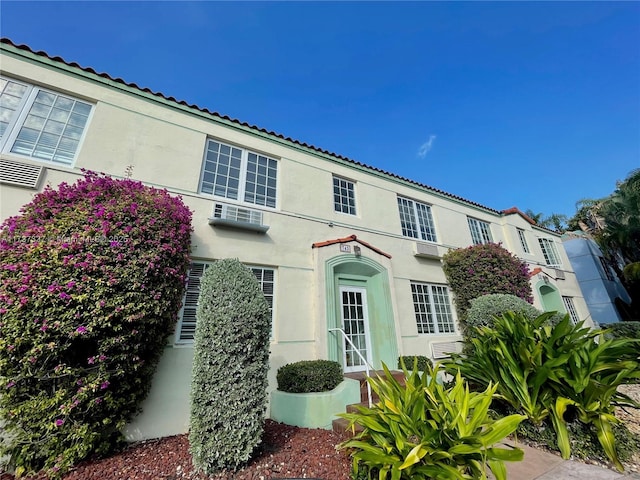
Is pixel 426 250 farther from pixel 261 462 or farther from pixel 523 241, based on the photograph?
pixel 523 241

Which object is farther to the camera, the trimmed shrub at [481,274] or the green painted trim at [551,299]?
the green painted trim at [551,299]

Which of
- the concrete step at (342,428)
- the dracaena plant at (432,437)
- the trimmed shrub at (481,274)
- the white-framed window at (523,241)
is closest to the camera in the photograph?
the dracaena plant at (432,437)

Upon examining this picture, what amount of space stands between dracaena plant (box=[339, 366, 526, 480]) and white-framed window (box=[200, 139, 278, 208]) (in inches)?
216

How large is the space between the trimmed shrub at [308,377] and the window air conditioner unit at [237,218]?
3.24 meters

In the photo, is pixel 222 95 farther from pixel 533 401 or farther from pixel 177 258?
pixel 533 401

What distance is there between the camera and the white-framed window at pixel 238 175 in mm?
6445

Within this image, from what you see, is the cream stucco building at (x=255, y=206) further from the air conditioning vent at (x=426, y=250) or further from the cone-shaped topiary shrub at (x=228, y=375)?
the cone-shaped topiary shrub at (x=228, y=375)

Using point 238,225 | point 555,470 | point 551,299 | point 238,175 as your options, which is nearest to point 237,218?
point 238,225

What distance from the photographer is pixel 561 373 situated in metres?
3.24

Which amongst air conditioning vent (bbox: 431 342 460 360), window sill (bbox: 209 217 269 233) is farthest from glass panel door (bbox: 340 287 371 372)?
window sill (bbox: 209 217 269 233)

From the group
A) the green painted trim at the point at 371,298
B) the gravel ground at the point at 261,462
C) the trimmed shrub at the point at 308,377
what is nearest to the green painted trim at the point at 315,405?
the trimmed shrub at the point at 308,377

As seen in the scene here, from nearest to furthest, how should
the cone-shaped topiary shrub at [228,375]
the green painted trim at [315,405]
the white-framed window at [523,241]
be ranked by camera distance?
1. the cone-shaped topiary shrub at [228,375]
2. the green painted trim at [315,405]
3. the white-framed window at [523,241]

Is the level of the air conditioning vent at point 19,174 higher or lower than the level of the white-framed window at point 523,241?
lower

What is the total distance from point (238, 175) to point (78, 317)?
459 cm
